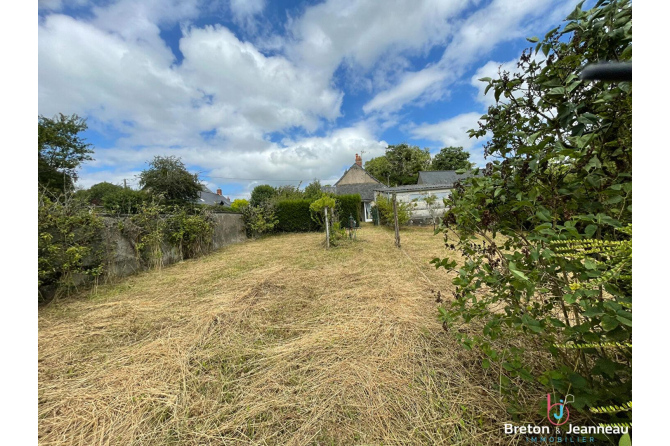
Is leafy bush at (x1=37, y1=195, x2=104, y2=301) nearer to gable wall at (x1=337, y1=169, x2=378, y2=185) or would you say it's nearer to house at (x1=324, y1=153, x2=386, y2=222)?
house at (x1=324, y1=153, x2=386, y2=222)

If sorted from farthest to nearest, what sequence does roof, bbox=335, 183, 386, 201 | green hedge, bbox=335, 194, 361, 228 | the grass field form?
roof, bbox=335, 183, 386, 201 < green hedge, bbox=335, 194, 361, 228 < the grass field

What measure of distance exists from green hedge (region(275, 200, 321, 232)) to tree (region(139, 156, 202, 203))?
17.1ft

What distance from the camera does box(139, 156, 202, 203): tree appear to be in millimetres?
12609

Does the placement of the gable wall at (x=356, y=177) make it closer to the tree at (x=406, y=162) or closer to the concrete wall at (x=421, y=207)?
the tree at (x=406, y=162)

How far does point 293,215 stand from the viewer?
13.9 meters

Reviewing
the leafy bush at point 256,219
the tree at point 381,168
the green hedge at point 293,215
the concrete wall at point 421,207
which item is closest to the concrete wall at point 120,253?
the leafy bush at point 256,219

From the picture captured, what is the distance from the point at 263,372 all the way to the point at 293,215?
12248 mm

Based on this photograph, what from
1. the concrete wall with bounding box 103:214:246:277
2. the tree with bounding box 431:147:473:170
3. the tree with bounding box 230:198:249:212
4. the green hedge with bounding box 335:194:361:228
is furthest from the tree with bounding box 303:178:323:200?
the tree with bounding box 431:147:473:170

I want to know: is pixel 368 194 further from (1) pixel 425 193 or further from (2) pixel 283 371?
(2) pixel 283 371

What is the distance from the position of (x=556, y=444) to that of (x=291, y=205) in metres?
13.5

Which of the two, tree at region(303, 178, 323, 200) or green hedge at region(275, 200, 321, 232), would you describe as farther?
tree at region(303, 178, 323, 200)

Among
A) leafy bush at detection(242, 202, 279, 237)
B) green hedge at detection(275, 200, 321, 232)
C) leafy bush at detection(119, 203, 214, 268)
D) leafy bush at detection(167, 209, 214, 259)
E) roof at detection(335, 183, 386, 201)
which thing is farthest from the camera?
roof at detection(335, 183, 386, 201)

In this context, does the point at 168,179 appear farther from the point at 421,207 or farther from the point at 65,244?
the point at 421,207
